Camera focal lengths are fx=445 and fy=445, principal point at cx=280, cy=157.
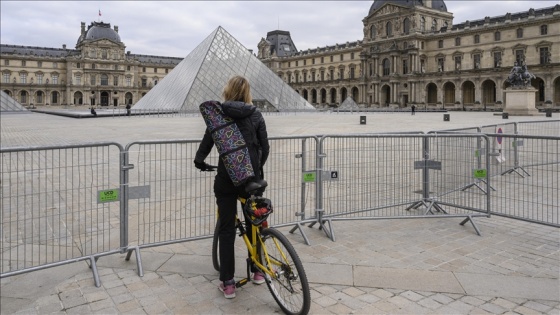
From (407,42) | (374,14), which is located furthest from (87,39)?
(407,42)

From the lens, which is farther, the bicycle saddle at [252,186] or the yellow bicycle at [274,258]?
the bicycle saddle at [252,186]

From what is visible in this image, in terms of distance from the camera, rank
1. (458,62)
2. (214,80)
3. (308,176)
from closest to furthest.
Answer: (308,176) → (214,80) → (458,62)

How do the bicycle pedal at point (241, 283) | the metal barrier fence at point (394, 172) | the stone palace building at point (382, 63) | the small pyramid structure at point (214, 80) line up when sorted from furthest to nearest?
the stone palace building at point (382, 63)
the small pyramid structure at point (214, 80)
the metal barrier fence at point (394, 172)
the bicycle pedal at point (241, 283)

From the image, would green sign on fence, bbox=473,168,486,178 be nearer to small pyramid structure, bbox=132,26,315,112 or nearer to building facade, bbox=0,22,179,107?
small pyramid structure, bbox=132,26,315,112

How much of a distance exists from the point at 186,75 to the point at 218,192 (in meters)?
40.3

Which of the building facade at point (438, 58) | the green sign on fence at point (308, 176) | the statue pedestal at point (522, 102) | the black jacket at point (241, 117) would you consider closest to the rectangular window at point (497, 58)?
the building facade at point (438, 58)

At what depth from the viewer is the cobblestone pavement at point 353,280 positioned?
3.67 meters

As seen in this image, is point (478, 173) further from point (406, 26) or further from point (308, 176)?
point (406, 26)

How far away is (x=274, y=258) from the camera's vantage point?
3639 mm

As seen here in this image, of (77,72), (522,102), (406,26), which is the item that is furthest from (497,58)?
(77,72)

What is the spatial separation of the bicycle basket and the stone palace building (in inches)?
2384

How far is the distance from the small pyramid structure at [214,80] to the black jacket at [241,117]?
34185 mm

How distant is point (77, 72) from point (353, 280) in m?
109

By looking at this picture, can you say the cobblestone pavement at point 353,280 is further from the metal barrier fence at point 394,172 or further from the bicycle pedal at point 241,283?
the metal barrier fence at point 394,172
